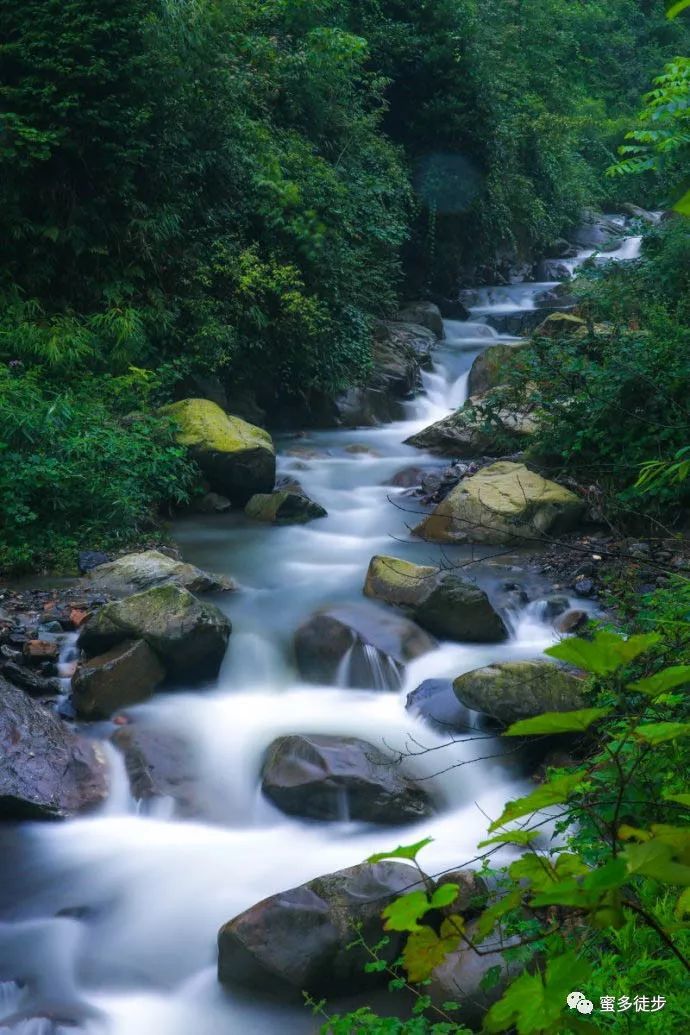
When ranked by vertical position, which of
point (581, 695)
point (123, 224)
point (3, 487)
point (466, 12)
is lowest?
point (581, 695)

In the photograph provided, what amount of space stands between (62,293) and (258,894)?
721 cm

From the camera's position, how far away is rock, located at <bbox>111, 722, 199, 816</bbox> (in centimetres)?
511

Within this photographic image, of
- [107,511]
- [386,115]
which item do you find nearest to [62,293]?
[107,511]

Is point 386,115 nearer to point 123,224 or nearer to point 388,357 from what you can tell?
point 388,357

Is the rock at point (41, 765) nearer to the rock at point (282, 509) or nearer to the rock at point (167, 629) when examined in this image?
the rock at point (167, 629)

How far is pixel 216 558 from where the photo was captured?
8164 millimetres

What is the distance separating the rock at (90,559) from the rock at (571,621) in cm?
353

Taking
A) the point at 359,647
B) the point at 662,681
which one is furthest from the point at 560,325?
the point at 662,681

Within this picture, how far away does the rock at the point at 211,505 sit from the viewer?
9.30m

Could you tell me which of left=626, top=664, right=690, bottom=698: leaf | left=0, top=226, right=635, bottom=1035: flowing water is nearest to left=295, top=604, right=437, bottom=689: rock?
left=0, top=226, right=635, bottom=1035: flowing water

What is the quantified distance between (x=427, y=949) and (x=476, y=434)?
31.7ft

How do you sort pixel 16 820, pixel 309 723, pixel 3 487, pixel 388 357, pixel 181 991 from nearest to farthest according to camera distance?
1. pixel 181 991
2. pixel 16 820
3. pixel 309 723
4. pixel 3 487
5. pixel 388 357

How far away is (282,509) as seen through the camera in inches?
362

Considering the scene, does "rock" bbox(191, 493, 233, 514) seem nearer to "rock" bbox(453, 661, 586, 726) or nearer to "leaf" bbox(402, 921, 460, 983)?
"rock" bbox(453, 661, 586, 726)
